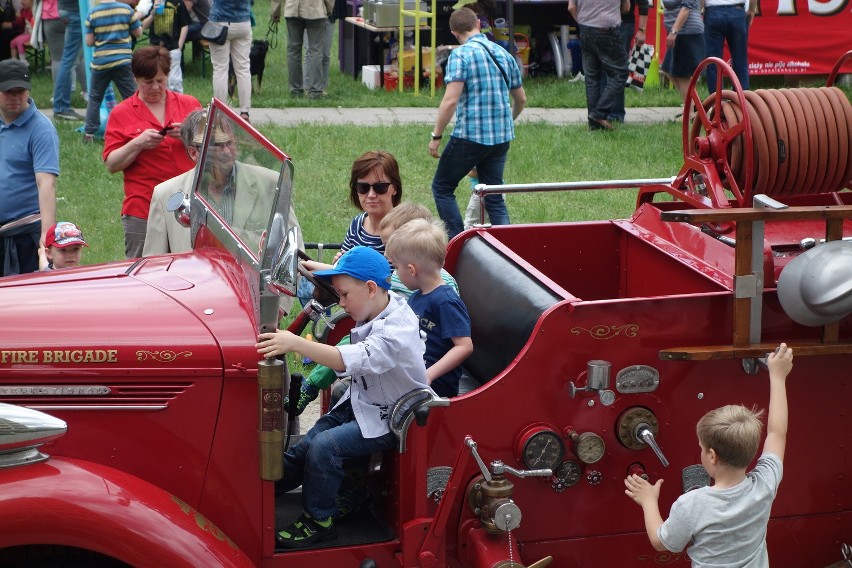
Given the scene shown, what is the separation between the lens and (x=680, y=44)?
1172 cm

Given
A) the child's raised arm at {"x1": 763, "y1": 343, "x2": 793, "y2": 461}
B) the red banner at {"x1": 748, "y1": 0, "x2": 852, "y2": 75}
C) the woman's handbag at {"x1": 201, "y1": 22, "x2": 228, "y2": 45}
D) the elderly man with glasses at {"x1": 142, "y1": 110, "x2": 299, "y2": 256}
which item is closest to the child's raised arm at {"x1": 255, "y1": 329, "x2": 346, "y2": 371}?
the elderly man with glasses at {"x1": 142, "y1": 110, "x2": 299, "y2": 256}

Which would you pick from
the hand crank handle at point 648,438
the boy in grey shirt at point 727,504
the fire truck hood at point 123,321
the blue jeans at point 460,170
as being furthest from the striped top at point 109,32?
the boy in grey shirt at point 727,504

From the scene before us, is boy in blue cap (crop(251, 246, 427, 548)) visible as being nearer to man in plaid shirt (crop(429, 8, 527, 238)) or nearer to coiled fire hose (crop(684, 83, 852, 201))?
coiled fire hose (crop(684, 83, 852, 201))

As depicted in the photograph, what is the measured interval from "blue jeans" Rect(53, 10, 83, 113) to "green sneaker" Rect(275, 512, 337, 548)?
10587 mm

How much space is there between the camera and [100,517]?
2875 mm

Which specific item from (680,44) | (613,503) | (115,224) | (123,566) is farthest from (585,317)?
(680,44)

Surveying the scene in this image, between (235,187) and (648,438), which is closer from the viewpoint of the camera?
(648,438)

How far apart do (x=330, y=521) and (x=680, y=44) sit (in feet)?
30.9

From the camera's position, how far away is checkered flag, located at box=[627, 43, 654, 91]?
14.4 metres

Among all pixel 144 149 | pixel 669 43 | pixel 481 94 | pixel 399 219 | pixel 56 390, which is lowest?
pixel 56 390

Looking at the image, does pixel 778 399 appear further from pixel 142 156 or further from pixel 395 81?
pixel 395 81

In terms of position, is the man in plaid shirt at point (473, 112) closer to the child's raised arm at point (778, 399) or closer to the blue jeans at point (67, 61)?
the child's raised arm at point (778, 399)

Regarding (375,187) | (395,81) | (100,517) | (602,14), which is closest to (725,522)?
(100,517)

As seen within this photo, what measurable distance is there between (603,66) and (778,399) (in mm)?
8973
